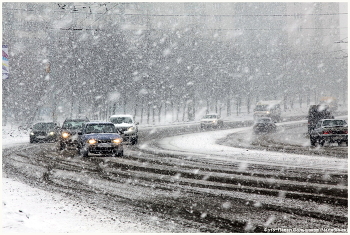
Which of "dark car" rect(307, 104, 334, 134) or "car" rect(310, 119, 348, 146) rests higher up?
"dark car" rect(307, 104, 334, 134)

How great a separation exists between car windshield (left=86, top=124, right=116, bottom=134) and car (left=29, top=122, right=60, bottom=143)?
11.6 metres

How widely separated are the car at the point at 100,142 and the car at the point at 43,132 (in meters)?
11.9

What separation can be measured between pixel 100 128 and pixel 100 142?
57.5 inches

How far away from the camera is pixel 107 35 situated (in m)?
61.0

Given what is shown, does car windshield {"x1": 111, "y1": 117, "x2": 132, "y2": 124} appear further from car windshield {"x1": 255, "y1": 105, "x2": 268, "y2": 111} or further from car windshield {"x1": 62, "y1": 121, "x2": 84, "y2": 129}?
car windshield {"x1": 255, "y1": 105, "x2": 268, "y2": 111}

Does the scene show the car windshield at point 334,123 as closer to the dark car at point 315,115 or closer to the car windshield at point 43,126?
the dark car at point 315,115

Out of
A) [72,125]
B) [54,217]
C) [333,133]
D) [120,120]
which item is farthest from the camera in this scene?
[120,120]

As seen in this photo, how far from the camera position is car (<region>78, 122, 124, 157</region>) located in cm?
1961

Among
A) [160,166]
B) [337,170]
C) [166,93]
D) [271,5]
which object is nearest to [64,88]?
[166,93]

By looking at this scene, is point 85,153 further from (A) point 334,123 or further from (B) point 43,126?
(B) point 43,126

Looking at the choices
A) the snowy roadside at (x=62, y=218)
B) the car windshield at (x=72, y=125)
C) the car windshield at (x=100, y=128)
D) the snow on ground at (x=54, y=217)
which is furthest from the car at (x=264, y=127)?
the snowy roadside at (x=62, y=218)

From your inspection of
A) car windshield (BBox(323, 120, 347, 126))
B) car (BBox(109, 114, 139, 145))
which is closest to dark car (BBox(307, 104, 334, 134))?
car windshield (BBox(323, 120, 347, 126))

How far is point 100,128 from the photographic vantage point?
20969 millimetres

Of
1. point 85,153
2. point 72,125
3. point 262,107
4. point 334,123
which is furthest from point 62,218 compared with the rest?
point 262,107
